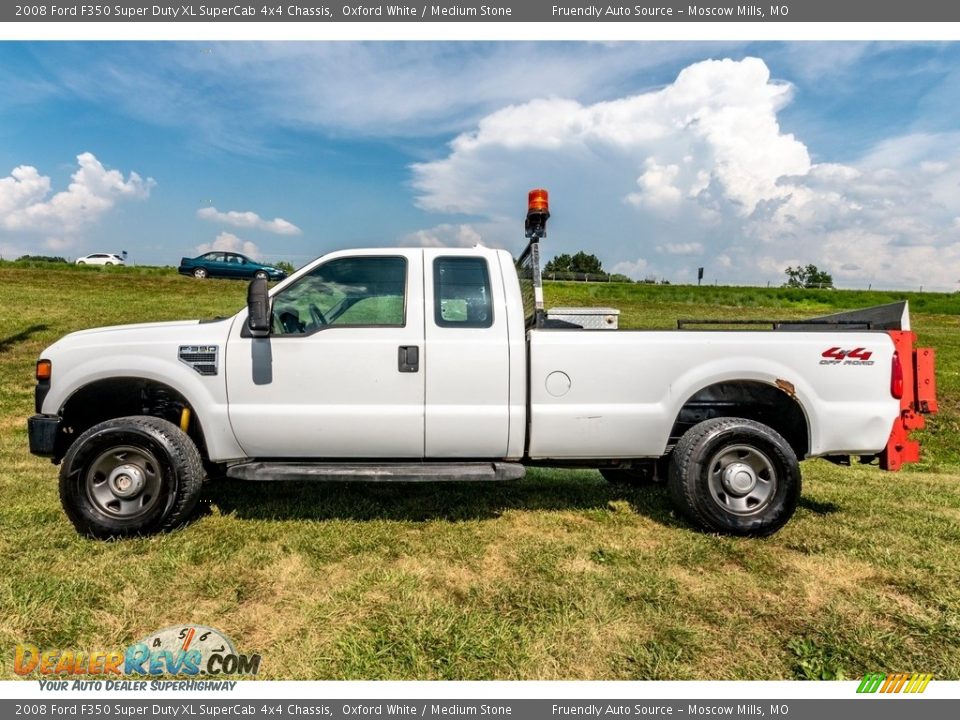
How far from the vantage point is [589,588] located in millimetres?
3109

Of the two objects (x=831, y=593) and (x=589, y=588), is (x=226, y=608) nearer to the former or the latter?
(x=589, y=588)

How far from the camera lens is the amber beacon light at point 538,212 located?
436 centimetres

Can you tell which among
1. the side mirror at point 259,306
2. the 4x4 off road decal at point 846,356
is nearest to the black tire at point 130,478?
the side mirror at point 259,306

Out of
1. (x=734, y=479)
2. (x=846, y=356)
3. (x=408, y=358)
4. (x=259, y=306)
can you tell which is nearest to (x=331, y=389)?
(x=408, y=358)

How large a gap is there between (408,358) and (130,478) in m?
2.05

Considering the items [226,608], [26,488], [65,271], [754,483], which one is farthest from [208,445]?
[65,271]

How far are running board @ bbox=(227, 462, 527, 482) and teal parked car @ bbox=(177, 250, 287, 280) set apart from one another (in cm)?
2291

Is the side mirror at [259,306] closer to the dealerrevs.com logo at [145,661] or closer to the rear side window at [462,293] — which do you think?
the rear side window at [462,293]

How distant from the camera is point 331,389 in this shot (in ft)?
12.4

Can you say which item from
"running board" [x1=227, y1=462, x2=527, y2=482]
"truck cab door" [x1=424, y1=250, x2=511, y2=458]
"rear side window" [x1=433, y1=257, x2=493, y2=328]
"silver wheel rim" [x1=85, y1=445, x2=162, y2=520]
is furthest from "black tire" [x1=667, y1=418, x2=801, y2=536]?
"silver wheel rim" [x1=85, y1=445, x2=162, y2=520]

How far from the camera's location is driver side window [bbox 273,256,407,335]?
3963mm

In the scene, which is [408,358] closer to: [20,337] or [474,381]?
[474,381]

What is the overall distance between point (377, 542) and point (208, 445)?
1.36m

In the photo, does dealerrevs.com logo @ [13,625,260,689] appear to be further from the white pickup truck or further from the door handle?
the door handle
